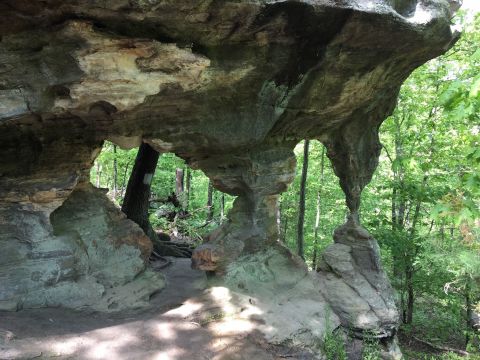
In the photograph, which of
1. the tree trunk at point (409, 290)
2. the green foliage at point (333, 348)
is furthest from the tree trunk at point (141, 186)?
the tree trunk at point (409, 290)

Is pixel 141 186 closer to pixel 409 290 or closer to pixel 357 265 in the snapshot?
pixel 357 265

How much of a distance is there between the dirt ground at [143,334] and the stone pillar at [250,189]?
5.04 feet

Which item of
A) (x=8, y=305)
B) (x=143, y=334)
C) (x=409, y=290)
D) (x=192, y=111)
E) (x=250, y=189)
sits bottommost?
(x=409, y=290)

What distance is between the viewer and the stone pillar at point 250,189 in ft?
26.5

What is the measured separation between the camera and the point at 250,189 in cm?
816

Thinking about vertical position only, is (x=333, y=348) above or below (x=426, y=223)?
below

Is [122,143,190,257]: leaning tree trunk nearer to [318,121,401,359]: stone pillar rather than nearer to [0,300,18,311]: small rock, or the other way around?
[0,300,18,311]: small rock

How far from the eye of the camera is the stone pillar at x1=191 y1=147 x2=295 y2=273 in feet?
26.5

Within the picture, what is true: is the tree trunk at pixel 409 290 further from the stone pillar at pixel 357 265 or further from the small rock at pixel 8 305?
the small rock at pixel 8 305

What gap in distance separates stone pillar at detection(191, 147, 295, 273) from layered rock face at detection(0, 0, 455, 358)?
0.03 metres

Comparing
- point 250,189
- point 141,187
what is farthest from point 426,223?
point 141,187

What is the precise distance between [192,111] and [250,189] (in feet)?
7.46

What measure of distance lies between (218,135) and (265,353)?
3972 millimetres

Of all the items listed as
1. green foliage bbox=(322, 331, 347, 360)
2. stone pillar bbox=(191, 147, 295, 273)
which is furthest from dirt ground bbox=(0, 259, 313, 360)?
stone pillar bbox=(191, 147, 295, 273)
